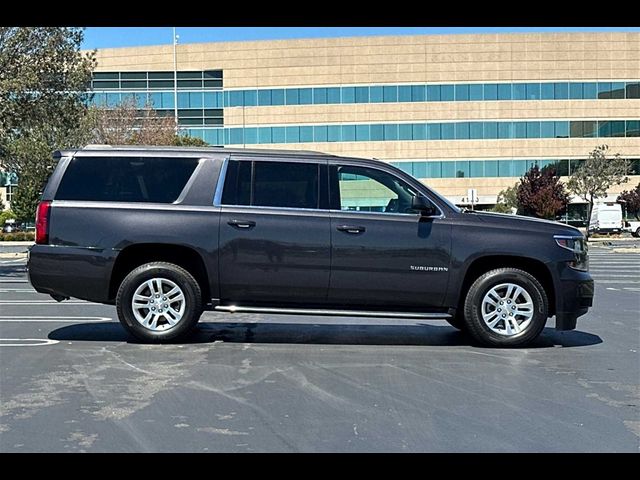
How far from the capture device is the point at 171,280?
7.49m

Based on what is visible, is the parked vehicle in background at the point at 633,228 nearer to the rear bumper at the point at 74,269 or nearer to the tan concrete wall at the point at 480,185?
the tan concrete wall at the point at 480,185

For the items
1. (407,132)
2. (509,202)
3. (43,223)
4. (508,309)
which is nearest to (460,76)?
(407,132)

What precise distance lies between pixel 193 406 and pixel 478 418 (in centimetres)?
206

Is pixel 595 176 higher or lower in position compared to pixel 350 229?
higher

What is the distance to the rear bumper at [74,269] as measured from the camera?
7.49m

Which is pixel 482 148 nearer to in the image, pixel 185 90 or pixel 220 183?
pixel 185 90

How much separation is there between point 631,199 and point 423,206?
54351 millimetres

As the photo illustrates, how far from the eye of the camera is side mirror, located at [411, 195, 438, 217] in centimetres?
743

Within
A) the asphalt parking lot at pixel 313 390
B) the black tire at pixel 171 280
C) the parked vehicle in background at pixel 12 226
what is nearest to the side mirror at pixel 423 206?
the asphalt parking lot at pixel 313 390

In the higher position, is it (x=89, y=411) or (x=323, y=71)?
(x=323, y=71)

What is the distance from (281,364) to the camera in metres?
6.70

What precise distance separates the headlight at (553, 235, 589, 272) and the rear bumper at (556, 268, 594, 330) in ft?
0.39
